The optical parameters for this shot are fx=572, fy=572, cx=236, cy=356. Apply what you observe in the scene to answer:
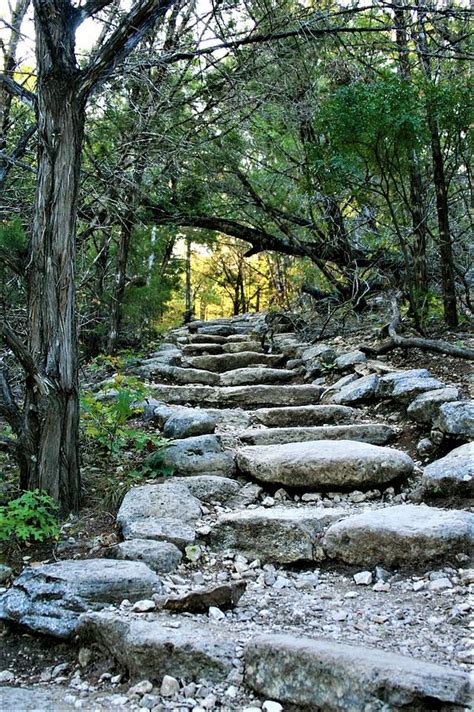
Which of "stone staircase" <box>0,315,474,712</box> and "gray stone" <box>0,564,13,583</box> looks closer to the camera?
"stone staircase" <box>0,315,474,712</box>

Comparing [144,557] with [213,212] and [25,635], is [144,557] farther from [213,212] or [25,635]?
[213,212]

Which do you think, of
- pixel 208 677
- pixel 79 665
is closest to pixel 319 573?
pixel 208 677

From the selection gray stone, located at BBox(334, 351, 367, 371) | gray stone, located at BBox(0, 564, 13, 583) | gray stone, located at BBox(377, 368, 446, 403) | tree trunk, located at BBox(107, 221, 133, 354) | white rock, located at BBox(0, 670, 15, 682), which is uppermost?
tree trunk, located at BBox(107, 221, 133, 354)

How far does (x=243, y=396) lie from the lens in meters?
5.67

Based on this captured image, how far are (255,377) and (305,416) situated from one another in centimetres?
159

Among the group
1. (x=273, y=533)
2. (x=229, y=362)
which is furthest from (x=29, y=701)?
(x=229, y=362)

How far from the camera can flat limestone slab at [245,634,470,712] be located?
5.01 feet

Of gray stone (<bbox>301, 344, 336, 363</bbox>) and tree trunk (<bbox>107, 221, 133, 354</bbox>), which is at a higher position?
tree trunk (<bbox>107, 221, 133, 354</bbox>)

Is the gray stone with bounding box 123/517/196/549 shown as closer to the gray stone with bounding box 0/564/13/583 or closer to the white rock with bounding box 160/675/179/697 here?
the gray stone with bounding box 0/564/13/583

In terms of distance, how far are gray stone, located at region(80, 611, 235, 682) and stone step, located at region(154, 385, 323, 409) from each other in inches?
141

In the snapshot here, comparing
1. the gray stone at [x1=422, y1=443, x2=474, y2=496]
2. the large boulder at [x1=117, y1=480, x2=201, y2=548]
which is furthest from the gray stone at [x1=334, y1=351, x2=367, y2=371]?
the large boulder at [x1=117, y1=480, x2=201, y2=548]

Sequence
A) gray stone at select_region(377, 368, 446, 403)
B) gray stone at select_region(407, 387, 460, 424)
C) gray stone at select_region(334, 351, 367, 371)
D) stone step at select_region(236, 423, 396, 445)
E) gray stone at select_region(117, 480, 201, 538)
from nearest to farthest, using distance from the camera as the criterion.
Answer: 1. gray stone at select_region(117, 480, 201, 538)
2. gray stone at select_region(407, 387, 460, 424)
3. stone step at select_region(236, 423, 396, 445)
4. gray stone at select_region(377, 368, 446, 403)
5. gray stone at select_region(334, 351, 367, 371)

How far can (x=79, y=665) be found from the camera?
2.09 m

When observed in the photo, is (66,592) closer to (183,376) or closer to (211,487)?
(211,487)
